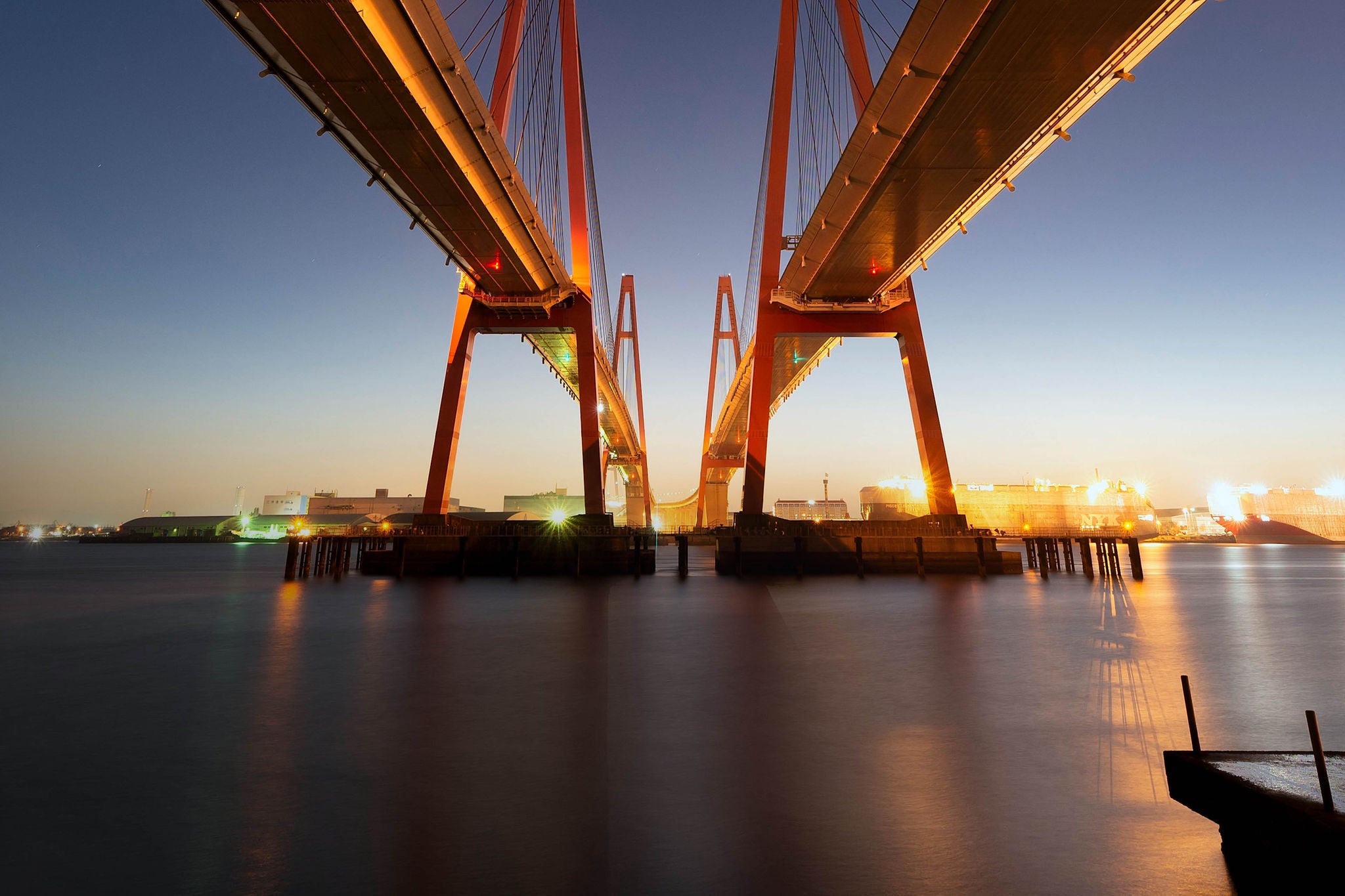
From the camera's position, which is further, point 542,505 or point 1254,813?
point 542,505

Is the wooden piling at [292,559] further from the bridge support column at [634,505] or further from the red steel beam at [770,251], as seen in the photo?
the bridge support column at [634,505]

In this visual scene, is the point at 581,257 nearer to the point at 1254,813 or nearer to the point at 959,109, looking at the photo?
the point at 959,109

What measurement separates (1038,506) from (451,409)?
79435mm

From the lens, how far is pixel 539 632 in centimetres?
1118

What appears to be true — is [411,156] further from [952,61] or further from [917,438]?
[917,438]

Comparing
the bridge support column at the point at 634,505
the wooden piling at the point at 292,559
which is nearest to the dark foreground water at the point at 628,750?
the wooden piling at the point at 292,559

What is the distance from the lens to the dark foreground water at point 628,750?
132 inches

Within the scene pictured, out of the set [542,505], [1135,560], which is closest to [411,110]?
[1135,560]

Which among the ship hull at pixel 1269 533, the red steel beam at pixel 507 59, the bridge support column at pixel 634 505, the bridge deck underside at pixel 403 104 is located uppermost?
the red steel beam at pixel 507 59

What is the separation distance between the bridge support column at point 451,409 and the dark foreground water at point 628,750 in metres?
8.31

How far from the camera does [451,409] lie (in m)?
20.6

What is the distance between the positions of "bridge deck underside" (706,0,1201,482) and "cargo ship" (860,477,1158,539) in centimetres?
6128

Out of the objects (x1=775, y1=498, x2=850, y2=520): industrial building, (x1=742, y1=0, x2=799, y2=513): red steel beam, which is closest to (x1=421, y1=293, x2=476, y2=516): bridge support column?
(x1=742, y1=0, x2=799, y2=513): red steel beam

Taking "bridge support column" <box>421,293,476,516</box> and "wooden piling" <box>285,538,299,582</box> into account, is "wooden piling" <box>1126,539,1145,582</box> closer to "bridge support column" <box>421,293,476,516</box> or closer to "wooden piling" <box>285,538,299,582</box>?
"bridge support column" <box>421,293,476,516</box>
